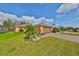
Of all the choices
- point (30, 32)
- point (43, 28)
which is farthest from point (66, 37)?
point (30, 32)

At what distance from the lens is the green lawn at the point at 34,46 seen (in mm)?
1979

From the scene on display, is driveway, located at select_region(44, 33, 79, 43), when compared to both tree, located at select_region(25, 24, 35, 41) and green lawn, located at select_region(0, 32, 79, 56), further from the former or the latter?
tree, located at select_region(25, 24, 35, 41)

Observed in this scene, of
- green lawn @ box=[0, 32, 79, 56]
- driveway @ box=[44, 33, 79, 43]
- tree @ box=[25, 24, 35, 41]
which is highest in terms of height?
tree @ box=[25, 24, 35, 41]

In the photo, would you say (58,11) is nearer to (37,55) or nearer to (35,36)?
(35,36)

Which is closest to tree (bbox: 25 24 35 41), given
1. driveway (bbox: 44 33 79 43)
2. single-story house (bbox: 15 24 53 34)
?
single-story house (bbox: 15 24 53 34)

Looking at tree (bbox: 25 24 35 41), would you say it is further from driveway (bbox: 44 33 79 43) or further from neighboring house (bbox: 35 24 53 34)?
driveway (bbox: 44 33 79 43)

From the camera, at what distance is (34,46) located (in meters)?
2.01

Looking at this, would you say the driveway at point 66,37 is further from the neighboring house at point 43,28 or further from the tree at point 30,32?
the tree at point 30,32

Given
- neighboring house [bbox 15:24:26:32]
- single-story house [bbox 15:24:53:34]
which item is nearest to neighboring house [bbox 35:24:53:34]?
single-story house [bbox 15:24:53:34]

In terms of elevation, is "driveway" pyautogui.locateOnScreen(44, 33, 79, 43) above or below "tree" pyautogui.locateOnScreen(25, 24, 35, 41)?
below

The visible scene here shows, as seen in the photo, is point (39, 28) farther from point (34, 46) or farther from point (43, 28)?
point (34, 46)

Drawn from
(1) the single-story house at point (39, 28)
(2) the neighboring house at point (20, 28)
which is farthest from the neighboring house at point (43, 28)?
(2) the neighboring house at point (20, 28)

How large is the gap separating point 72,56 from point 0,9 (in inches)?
30.9

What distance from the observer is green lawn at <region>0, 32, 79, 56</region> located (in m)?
1.98
